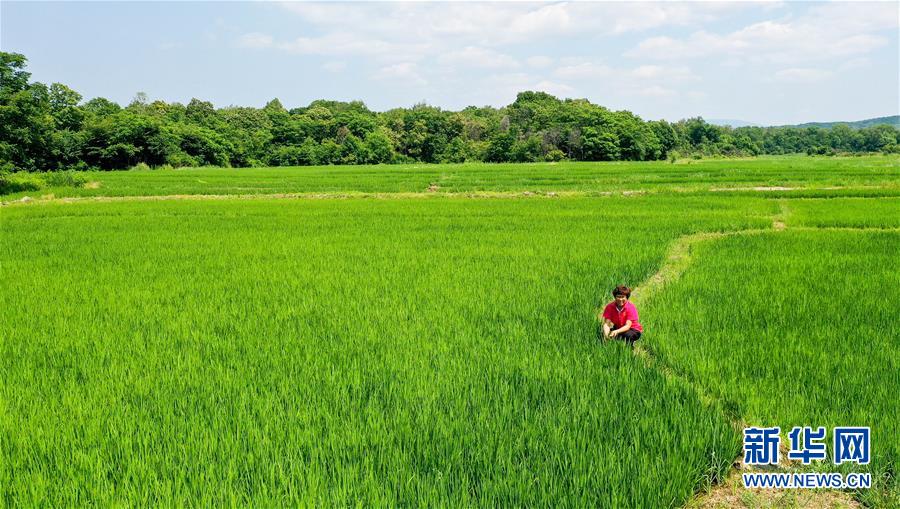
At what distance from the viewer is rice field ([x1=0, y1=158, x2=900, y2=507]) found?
2.61 m

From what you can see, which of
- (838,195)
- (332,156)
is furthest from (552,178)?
(332,156)

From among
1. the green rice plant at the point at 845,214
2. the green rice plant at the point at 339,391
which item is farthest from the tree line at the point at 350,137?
the green rice plant at the point at 845,214

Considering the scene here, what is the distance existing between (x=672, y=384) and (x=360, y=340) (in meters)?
2.51

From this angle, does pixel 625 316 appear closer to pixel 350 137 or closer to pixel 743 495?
pixel 743 495

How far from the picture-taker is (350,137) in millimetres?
62875

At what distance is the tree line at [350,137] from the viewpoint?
1867 inches

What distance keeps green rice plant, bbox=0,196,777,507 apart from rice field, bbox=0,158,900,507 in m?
0.02

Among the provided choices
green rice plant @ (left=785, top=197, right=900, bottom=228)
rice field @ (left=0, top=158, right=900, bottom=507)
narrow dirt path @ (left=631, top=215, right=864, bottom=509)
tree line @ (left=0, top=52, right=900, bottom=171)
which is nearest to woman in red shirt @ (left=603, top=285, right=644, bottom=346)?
rice field @ (left=0, top=158, right=900, bottom=507)

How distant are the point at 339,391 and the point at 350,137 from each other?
204 ft

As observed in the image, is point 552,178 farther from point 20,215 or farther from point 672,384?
point 672,384

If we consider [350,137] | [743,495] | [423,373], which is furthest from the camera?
[350,137]

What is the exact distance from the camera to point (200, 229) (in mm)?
12648

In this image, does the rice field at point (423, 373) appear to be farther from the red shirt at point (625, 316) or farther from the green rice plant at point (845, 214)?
the green rice plant at point (845, 214)

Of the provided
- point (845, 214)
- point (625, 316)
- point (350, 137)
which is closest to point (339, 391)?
point (625, 316)
